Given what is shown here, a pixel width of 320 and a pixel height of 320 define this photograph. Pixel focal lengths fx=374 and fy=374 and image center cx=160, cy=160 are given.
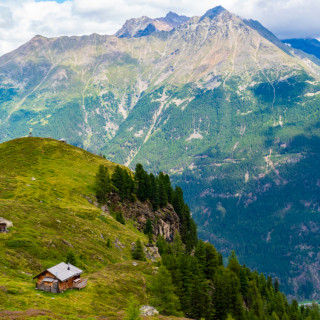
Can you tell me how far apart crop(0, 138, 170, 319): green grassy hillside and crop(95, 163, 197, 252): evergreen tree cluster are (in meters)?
5.90

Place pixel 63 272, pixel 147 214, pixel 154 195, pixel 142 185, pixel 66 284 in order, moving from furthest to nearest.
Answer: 1. pixel 154 195
2. pixel 142 185
3. pixel 147 214
4. pixel 66 284
5. pixel 63 272

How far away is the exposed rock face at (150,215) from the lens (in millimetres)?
129913

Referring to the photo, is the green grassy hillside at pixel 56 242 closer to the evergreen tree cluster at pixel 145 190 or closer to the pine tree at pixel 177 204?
the evergreen tree cluster at pixel 145 190

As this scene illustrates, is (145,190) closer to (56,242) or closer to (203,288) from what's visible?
(203,288)

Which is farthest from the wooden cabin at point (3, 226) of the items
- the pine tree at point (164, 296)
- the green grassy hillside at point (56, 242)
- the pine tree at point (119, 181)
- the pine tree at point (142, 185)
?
the pine tree at point (142, 185)

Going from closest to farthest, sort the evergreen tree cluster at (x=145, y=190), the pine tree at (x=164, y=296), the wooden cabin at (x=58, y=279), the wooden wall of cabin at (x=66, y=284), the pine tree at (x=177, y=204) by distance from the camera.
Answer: the wooden cabin at (x=58, y=279)
the wooden wall of cabin at (x=66, y=284)
the pine tree at (x=164, y=296)
the evergreen tree cluster at (x=145, y=190)
the pine tree at (x=177, y=204)

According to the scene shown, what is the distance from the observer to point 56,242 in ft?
243

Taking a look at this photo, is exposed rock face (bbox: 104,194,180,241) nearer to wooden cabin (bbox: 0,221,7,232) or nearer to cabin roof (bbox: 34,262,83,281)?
wooden cabin (bbox: 0,221,7,232)

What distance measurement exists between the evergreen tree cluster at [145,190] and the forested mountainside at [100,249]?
38 centimetres


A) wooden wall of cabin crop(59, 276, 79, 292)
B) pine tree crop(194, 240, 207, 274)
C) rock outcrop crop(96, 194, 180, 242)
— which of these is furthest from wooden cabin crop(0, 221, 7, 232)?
rock outcrop crop(96, 194, 180, 242)

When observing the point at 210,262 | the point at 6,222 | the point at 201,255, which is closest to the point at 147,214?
the point at 210,262

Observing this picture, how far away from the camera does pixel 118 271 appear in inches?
2901

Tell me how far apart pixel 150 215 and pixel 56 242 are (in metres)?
65.7

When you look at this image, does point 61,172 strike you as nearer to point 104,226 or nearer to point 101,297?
point 104,226
